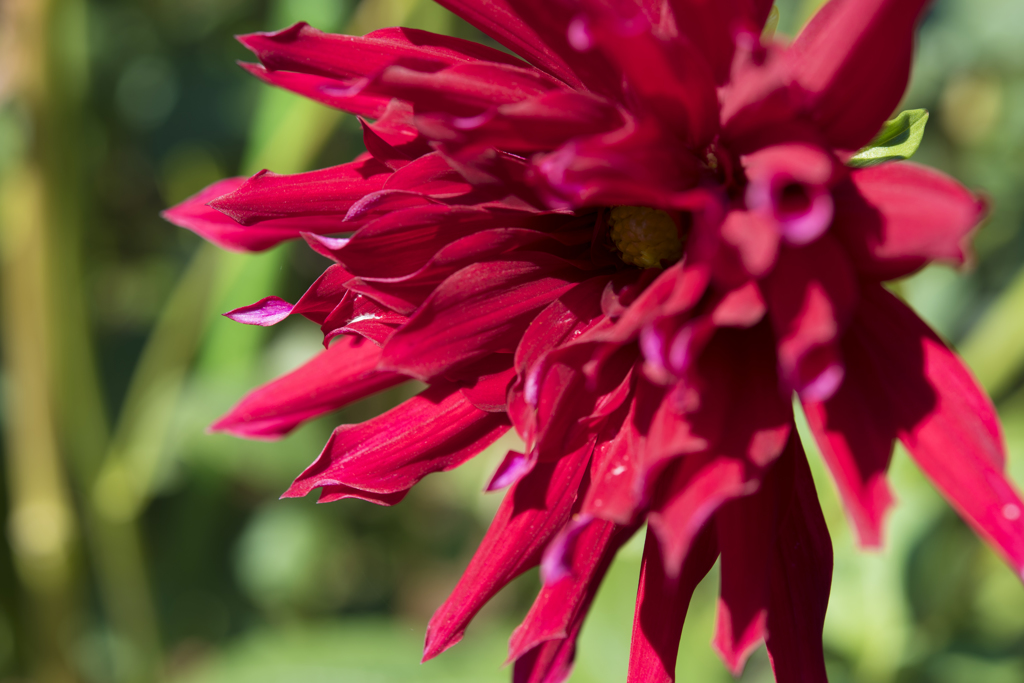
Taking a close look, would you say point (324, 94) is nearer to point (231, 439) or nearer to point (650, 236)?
point (650, 236)

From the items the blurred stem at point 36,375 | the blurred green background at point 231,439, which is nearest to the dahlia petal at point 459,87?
the blurred green background at point 231,439

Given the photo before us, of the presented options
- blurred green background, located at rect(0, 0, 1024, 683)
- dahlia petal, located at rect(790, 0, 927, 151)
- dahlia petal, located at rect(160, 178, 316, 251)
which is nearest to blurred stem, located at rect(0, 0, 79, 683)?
blurred green background, located at rect(0, 0, 1024, 683)

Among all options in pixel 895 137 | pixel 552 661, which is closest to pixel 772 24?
pixel 895 137

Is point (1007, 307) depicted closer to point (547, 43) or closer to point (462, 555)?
point (547, 43)

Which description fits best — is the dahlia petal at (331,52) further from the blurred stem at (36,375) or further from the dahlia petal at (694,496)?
the blurred stem at (36,375)

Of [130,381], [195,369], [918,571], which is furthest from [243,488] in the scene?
[918,571]
